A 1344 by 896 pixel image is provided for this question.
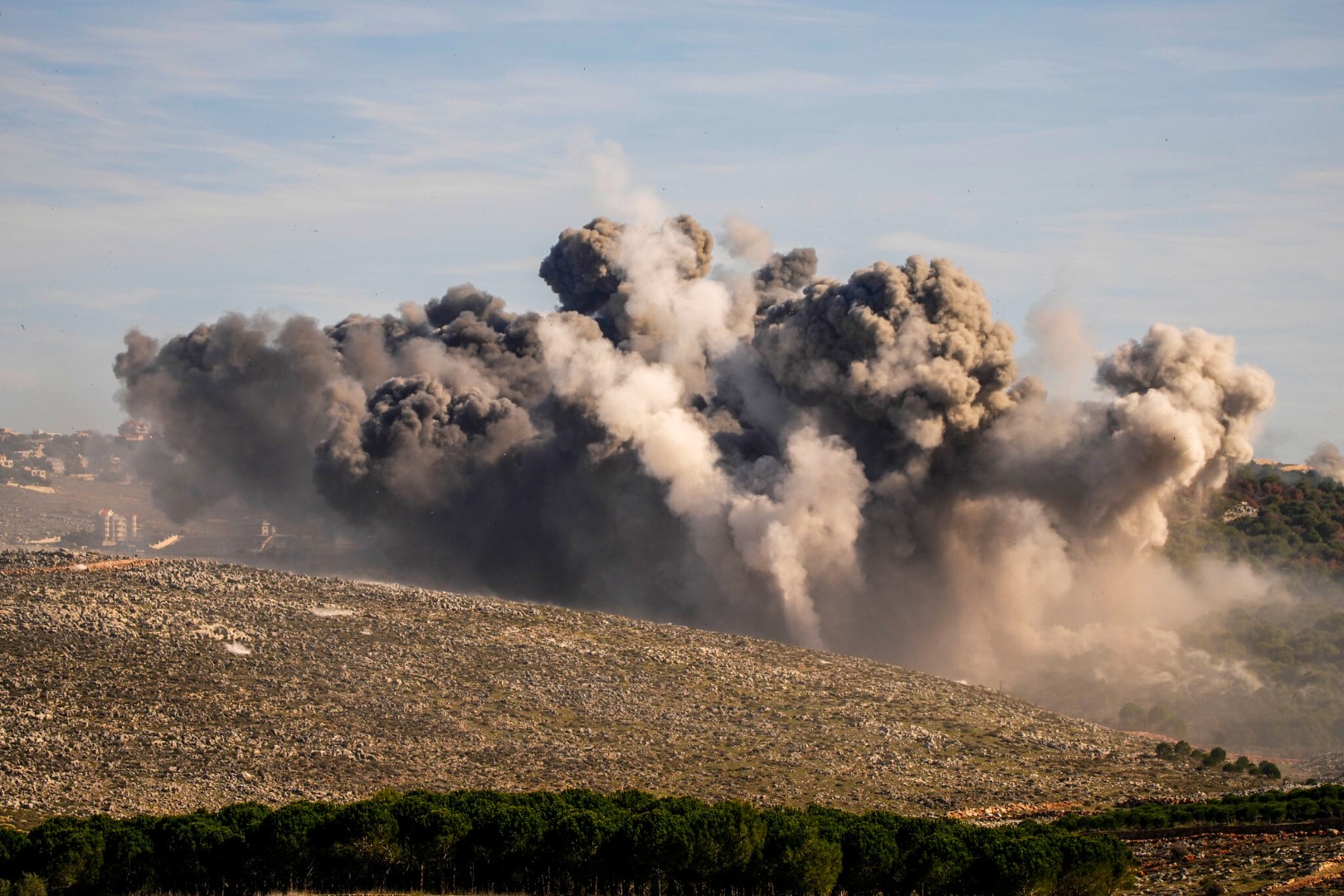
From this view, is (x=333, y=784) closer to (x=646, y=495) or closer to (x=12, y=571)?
(x=12, y=571)

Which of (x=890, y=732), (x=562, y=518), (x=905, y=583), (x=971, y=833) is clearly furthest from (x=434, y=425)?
(x=971, y=833)

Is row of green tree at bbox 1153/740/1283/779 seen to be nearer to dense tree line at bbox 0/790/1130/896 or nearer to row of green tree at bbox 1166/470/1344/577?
dense tree line at bbox 0/790/1130/896

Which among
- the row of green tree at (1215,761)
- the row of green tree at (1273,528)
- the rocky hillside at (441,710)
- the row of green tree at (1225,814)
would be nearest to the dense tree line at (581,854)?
the rocky hillside at (441,710)

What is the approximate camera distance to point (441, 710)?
68.8 meters

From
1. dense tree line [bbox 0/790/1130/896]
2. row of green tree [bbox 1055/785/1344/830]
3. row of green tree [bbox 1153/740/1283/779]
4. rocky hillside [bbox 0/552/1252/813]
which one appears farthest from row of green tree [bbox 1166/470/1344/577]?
dense tree line [bbox 0/790/1130/896]

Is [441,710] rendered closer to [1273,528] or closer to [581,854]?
[581,854]

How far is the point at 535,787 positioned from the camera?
6000 cm

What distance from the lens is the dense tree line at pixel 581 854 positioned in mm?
44625

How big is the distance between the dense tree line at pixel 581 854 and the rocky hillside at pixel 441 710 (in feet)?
31.7

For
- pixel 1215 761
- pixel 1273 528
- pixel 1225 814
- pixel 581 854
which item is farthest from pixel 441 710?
pixel 1273 528

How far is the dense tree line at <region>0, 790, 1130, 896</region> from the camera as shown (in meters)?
44.6

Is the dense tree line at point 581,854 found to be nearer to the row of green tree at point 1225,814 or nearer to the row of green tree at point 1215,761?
the row of green tree at point 1225,814

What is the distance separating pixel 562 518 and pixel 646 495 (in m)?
10.1

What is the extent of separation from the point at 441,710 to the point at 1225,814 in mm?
33113
